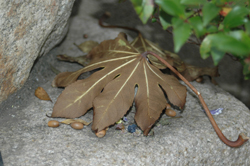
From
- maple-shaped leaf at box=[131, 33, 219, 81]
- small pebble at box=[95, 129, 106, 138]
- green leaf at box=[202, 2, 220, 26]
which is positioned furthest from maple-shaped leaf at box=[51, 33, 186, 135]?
green leaf at box=[202, 2, 220, 26]

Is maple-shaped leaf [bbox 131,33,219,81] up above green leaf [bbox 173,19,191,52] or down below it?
below

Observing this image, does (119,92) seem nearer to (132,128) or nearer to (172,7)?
(132,128)

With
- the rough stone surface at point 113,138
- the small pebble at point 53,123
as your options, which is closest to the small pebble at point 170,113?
the rough stone surface at point 113,138

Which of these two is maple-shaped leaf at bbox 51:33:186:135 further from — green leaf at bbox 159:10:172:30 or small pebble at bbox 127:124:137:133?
green leaf at bbox 159:10:172:30

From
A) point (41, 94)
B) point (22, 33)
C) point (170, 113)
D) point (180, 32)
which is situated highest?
point (180, 32)

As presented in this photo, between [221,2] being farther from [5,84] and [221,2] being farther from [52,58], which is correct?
[52,58]

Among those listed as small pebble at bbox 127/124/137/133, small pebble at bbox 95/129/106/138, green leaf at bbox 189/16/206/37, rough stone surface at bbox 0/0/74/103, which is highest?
green leaf at bbox 189/16/206/37

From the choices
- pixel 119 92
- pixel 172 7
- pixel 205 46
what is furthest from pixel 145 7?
pixel 119 92
